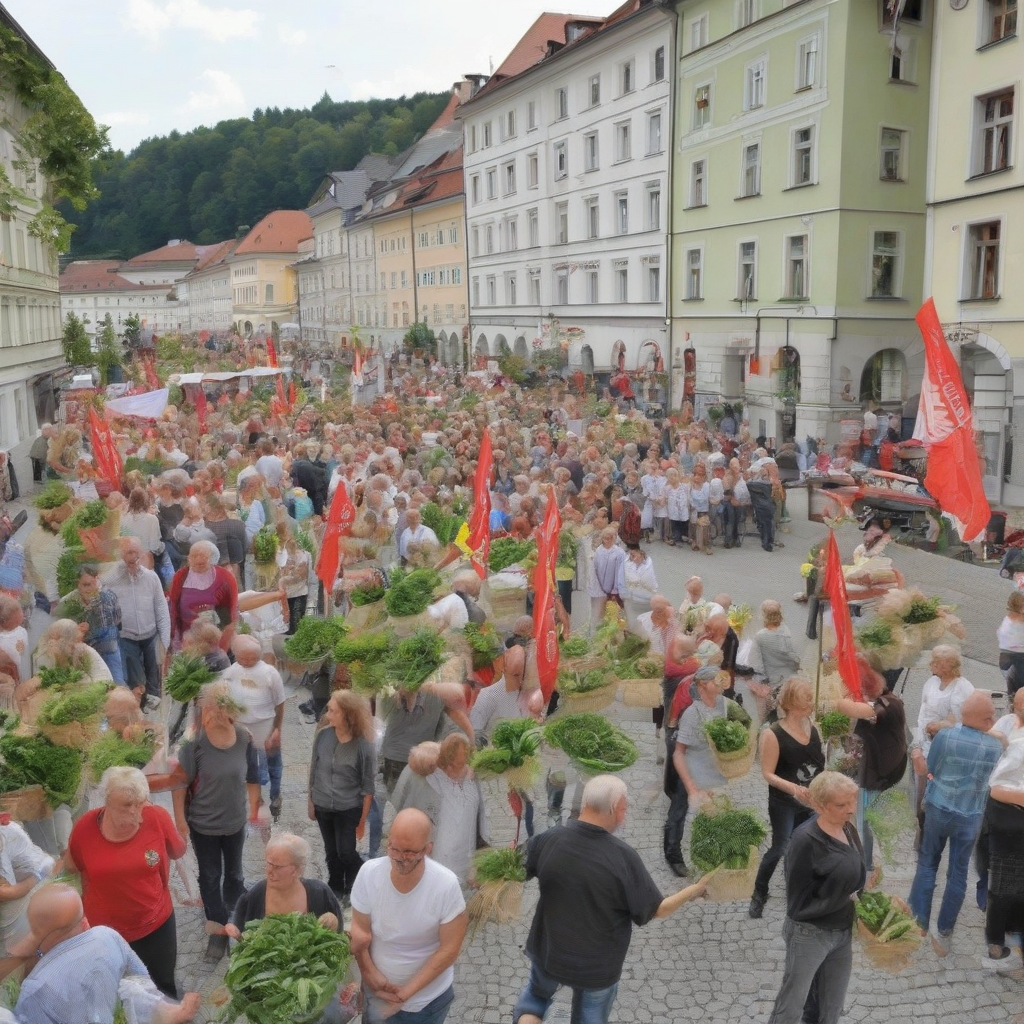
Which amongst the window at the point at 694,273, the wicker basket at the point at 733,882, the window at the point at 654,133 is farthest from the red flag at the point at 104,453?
the window at the point at 654,133

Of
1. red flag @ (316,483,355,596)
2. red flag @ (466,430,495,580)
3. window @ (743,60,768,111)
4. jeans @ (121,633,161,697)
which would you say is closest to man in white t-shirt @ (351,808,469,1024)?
jeans @ (121,633,161,697)

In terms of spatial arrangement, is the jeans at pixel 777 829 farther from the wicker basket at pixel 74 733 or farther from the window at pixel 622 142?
the window at pixel 622 142

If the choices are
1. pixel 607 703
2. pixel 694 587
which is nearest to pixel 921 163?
pixel 694 587

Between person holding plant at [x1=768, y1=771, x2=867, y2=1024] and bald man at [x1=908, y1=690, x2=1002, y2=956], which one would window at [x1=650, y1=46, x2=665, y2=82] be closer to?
bald man at [x1=908, y1=690, x2=1002, y2=956]

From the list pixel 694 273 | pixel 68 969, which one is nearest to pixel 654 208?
pixel 694 273

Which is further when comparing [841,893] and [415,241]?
[415,241]

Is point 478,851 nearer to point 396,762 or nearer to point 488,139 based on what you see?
point 396,762

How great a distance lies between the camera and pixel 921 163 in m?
29.1

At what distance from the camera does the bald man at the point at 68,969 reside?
411cm

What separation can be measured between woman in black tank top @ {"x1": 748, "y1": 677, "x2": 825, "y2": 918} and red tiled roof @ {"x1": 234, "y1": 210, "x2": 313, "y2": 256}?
107 metres

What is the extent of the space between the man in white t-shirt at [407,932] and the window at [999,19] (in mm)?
24708

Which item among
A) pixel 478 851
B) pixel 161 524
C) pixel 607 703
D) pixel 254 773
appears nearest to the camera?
pixel 478 851

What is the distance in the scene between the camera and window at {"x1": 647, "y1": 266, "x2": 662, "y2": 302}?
1499 inches

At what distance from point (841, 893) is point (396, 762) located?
3.06 meters
